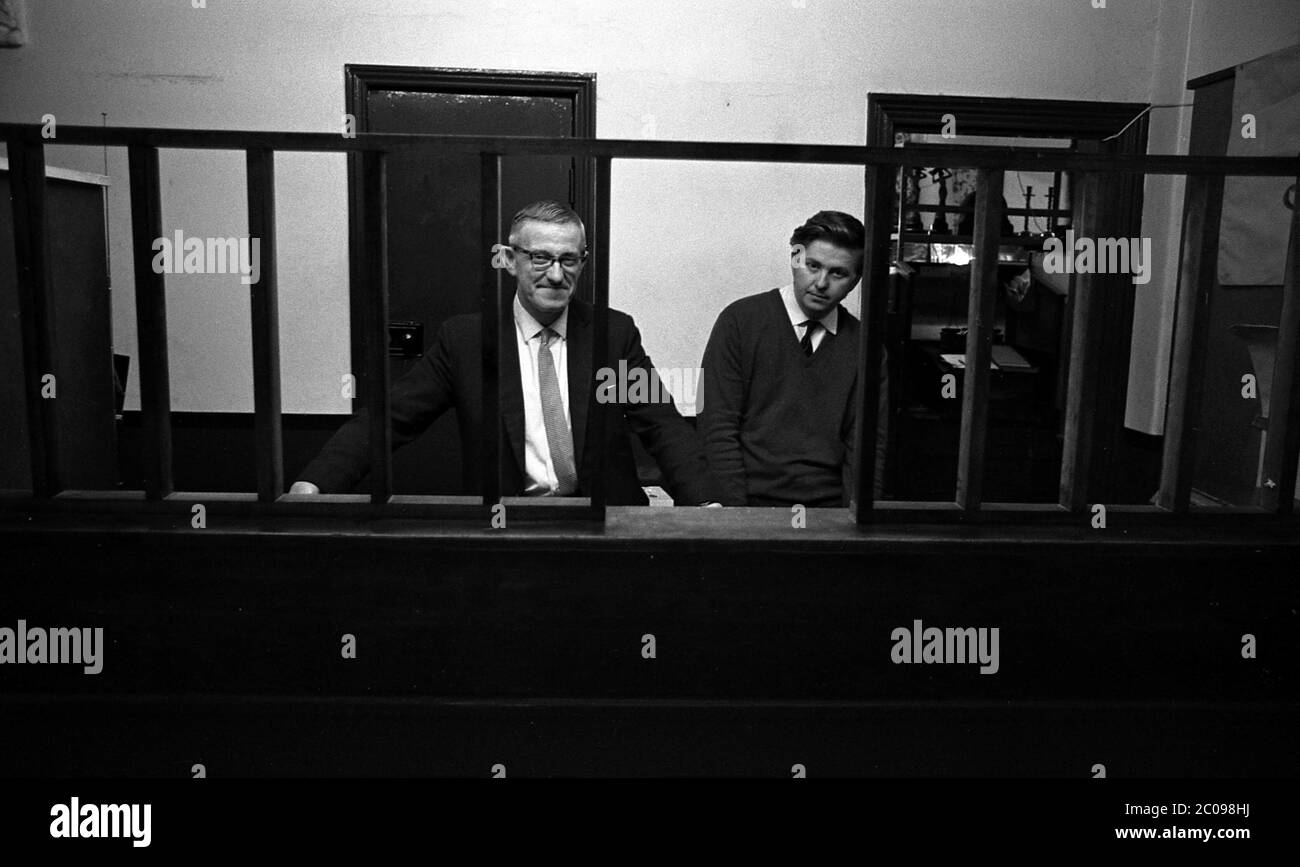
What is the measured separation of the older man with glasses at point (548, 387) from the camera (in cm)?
195

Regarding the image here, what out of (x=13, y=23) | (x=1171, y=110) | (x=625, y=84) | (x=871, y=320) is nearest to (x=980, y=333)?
(x=871, y=320)

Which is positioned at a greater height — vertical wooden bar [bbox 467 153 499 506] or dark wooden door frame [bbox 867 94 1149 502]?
dark wooden door frame [bbox 867 94 1149 502]

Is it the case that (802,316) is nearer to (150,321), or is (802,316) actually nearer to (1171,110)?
(150,321)

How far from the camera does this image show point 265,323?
1288 mm

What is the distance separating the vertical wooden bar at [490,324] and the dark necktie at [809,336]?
106 cm

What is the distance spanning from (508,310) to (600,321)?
188 millimetres

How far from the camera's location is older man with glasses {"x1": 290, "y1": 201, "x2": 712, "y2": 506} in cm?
195

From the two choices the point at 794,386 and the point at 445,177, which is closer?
the point at 794,386

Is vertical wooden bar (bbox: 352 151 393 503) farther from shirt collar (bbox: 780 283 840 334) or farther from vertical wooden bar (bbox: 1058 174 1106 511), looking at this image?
shirt collar (bbox: 780 283 840 334)

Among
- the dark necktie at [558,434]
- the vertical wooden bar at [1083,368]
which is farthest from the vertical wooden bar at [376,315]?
the vertical wooden bar at [1083,368]

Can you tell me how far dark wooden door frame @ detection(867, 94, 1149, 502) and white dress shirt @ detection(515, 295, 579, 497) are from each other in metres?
2.21

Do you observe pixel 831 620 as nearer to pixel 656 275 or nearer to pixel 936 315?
pixel 656 275

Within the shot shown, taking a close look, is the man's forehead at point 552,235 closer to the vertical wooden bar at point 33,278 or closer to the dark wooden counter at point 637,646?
the dark wooden counter at point 637,646

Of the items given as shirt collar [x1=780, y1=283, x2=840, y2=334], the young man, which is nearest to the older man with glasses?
the young man
